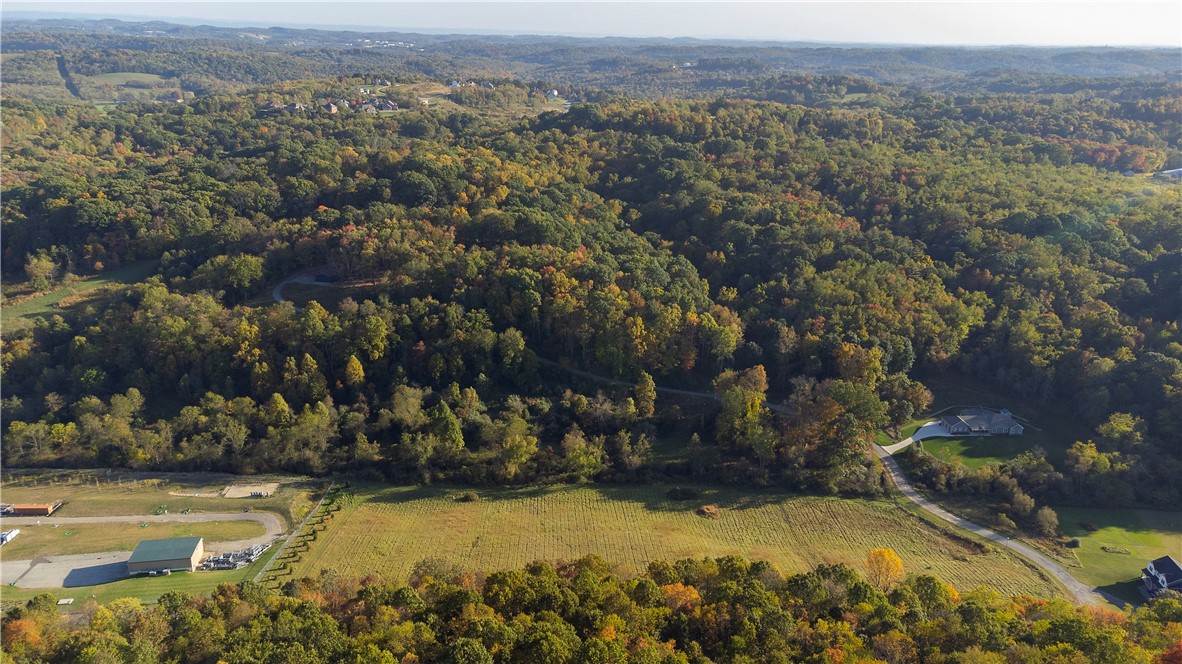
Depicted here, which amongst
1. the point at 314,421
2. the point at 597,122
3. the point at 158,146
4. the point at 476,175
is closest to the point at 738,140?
the point at 597,122

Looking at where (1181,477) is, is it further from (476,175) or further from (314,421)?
(476,175)

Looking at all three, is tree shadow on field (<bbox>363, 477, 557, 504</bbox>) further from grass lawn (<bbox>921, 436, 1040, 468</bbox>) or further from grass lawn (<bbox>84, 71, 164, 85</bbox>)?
grass lawn (<bbox>84, 71, 164, 85</bbox>)

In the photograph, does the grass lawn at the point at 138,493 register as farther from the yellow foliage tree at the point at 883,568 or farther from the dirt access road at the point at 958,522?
the yellow foliage tree at the point at 883,568

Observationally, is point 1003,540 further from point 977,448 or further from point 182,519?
point 182,519

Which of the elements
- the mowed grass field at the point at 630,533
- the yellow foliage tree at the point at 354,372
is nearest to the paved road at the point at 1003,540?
the mowed grass field at the point at 630,533

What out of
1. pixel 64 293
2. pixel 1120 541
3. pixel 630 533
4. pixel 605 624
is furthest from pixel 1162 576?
pixel 64 293

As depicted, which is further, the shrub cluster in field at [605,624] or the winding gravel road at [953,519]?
the winding gravel road at [953,519]

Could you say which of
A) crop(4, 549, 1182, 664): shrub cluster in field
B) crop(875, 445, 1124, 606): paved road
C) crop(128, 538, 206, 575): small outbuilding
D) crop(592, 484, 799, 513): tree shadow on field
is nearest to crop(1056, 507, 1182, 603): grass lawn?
crop(875, 445, 1124, 606): paved road
